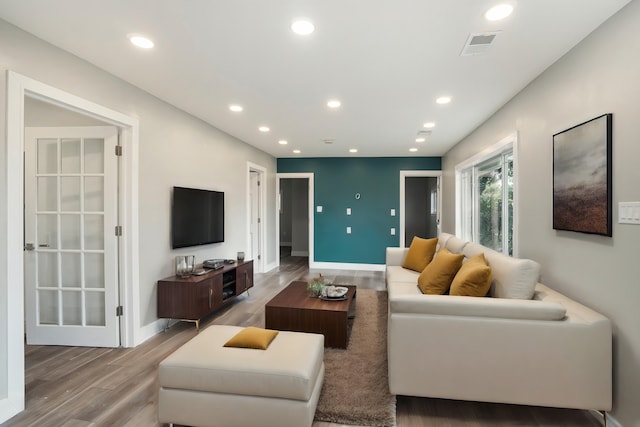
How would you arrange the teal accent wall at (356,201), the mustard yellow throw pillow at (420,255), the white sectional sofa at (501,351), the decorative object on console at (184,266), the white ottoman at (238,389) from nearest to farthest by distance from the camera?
1. the white ottoman at (238,389)
2. the white sectional sofa at (501,351)
3. the decorative object on console at (184,266)
4. the mustard yellow throw pillow at (420,255)
5. the teal accent wall at (356,201)

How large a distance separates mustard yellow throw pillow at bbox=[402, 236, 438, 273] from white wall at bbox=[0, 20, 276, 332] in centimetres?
266

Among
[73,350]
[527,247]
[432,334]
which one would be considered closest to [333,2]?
[432,334]

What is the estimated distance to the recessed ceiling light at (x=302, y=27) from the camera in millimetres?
1960

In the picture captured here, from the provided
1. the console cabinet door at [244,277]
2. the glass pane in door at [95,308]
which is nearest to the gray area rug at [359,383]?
the console cabinet door at [244,277]

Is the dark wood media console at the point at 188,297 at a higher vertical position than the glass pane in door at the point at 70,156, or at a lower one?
lower

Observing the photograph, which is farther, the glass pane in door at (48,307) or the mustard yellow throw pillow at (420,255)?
the mustard yellow throw pillow at (420,255)

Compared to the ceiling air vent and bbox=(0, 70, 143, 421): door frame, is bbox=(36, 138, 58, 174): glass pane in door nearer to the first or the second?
bbox=(0, 70, 143, 421): door frame

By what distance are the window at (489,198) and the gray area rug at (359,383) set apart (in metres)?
1.80

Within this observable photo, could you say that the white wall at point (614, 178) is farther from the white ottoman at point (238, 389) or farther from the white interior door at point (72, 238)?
the white interior door at point (72, 238)

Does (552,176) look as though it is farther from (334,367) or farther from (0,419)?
(0,419)

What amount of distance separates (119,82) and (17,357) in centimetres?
222

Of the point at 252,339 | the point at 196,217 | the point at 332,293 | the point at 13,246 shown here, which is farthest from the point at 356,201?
the point at 13,246

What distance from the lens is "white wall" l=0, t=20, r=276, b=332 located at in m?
2.23

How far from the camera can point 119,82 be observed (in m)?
2.88
